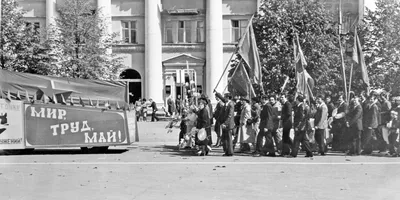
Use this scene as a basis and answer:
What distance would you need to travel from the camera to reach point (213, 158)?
56.3ft

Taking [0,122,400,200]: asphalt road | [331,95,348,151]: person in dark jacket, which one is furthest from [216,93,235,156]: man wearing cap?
[331,95,348,151]: person in dark jacket

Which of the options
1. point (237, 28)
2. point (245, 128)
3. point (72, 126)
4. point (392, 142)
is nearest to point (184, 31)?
point (237, 28)

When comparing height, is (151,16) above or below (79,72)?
above

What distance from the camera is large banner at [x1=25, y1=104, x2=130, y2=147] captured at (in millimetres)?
18156

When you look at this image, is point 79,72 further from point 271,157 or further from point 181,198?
point 181,198

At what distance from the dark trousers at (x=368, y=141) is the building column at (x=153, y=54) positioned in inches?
1202

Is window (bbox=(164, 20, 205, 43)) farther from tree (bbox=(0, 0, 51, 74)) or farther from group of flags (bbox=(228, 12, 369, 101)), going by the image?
group of flags (bbox=(228, 12, 369, 101))

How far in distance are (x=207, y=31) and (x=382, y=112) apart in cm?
3067

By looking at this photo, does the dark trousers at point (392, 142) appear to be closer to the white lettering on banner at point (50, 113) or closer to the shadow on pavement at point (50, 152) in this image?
the shadow on pavement at point (50, 152)

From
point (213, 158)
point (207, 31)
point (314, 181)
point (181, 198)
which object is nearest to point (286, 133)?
point (213, 158)

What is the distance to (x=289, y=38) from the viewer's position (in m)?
32.5

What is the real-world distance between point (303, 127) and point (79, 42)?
21.5 m

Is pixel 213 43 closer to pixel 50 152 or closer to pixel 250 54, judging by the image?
pixel 250 54

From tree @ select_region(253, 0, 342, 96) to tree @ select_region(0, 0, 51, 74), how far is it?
42.9 feet
